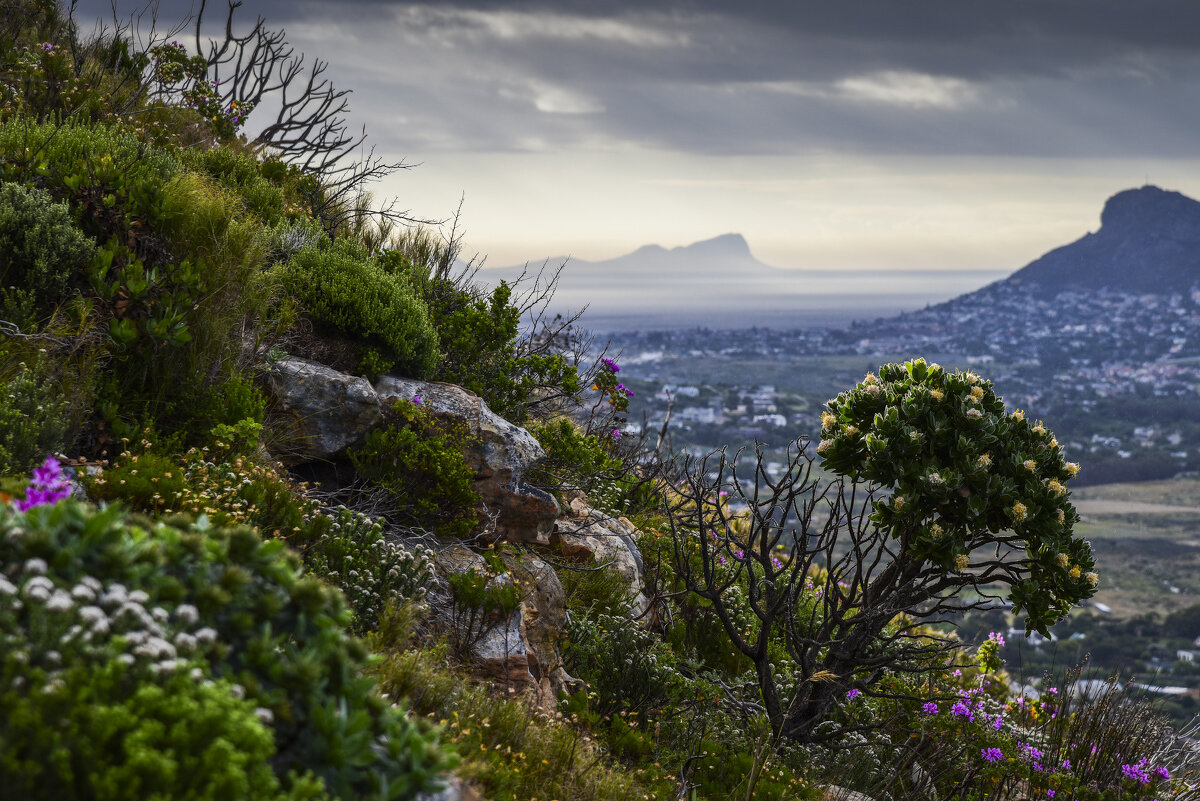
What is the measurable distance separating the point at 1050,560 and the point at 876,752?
7.56 ft

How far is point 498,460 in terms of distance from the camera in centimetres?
603

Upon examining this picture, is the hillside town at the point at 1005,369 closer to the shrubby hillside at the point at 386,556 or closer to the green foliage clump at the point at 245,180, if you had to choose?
the green foliage clump at the point at 245,180

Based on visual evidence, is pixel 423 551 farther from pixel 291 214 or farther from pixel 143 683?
pixel 291 214

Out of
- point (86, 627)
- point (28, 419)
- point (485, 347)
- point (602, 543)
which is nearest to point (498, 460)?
point (602, 543)

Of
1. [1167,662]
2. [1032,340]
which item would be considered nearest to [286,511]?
[1167,662]

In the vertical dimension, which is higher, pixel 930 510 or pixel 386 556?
pixel 930 510

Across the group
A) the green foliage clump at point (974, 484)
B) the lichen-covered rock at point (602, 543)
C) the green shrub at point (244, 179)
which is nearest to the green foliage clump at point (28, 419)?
the green shrub at point (244, 179)

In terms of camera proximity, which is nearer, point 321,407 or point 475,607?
point 475,607

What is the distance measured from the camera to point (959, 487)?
488cm

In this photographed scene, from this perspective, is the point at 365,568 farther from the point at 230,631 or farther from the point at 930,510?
the point at 930,510

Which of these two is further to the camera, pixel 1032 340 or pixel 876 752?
pixel 1032 340

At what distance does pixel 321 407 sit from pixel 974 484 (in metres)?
4.50

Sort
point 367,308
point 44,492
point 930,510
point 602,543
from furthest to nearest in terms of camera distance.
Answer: point 602,543, point 367,308, point 930,510, point 44,492

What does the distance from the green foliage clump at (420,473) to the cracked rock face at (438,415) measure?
0.17 meters
